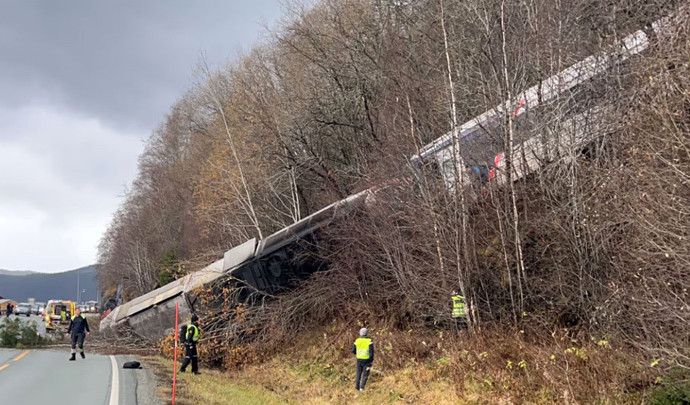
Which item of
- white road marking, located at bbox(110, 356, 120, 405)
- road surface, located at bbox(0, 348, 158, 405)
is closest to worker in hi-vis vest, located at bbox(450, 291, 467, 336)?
road surface, located at bbox(0, 348, 158, 405)

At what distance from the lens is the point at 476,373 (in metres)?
10.4

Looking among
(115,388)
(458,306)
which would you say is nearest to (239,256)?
(115,388)

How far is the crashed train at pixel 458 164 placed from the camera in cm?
1101

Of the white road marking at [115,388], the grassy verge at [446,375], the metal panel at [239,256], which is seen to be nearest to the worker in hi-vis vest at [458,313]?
the grassy verge at [446,375]

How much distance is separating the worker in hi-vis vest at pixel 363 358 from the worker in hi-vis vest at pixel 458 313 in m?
1.90

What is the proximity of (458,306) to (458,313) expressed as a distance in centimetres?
15

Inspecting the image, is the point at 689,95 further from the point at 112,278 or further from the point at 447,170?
the point at 112,278

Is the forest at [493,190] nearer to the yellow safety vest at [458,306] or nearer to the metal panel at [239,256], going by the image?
the yellow safety vest at [458,306]

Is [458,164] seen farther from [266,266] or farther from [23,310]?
[23,310]

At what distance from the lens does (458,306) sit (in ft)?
39.5

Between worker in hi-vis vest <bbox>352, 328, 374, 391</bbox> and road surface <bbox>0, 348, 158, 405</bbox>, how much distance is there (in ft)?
13.6

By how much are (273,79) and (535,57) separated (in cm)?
1893

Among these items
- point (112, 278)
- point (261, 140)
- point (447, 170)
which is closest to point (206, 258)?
point (261, 140)

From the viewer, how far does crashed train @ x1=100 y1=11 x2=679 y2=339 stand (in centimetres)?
1101
